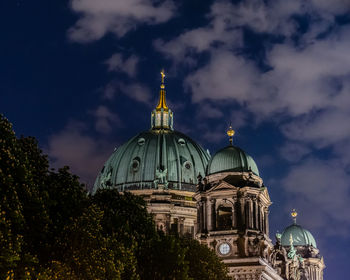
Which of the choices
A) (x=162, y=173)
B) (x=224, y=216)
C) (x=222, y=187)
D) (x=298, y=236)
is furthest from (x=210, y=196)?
(x=298, y=236)

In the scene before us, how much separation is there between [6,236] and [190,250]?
27.1 metres

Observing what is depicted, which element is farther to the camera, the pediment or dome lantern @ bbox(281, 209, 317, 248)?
dome lantern @ bbox(281, 209, 317, 248)

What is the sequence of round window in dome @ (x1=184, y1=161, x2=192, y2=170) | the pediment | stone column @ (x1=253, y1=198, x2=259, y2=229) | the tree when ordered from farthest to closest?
round window in dome @ (x1=184, y1=161, x2=192, y2=170), the pediment, stone column @ (x1=253, y1=198, x2=259, y2=229), the tree

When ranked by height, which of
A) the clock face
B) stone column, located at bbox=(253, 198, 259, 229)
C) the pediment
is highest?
the pediment

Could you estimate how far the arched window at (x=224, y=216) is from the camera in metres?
93.3

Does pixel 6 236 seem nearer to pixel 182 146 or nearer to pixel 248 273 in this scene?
pixel 248 273

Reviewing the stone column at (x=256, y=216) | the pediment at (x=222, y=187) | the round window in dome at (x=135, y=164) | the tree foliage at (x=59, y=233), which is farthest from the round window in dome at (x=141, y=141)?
Result: the tree foliage at (x=59, y=233)

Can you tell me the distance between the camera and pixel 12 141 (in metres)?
42.4

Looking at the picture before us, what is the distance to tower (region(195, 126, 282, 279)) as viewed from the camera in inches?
3485

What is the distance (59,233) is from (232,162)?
163 ft

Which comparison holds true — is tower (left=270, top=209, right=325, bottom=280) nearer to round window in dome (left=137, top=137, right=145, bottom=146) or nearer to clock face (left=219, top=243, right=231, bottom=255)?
round window in dome (left=137, top=137, right=145, bottom=146)


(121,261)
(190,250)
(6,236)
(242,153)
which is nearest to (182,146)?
(242,153)

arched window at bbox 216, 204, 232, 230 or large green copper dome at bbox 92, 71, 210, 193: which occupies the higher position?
large green copper dome at bbox 92, 71, 210, 193

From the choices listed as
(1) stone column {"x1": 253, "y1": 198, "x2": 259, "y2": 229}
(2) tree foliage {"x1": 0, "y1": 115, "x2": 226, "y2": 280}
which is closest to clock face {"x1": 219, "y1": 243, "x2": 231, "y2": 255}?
(1) stone column {"x1": 253, "y1": 198, "x2": 259, "y2": 229}
